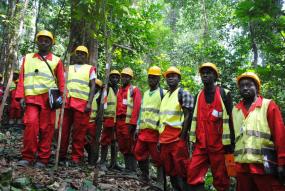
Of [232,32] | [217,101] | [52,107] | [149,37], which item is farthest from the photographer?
[232,32]

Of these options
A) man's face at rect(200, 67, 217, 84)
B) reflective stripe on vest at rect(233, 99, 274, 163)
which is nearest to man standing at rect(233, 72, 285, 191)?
reflective stripe on vest at rect(233, 99, 274, 163)

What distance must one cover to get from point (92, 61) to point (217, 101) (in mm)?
4337

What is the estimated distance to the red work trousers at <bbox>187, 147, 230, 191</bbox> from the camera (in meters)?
5.06

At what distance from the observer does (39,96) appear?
6.02 m

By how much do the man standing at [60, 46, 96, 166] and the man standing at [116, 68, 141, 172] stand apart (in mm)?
978

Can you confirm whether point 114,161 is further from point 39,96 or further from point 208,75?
point 208,75

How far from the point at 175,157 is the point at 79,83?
2.31 meters

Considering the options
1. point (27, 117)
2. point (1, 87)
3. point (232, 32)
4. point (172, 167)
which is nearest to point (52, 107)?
point (27, 117)

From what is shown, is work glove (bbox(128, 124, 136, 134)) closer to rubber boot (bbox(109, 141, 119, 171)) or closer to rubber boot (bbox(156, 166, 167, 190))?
rubber boot (bbox(109, 141, 119, 171))

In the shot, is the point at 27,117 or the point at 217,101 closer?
the point at 217,101

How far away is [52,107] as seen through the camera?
19.9ft

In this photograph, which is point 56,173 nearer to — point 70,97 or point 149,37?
point 70,97

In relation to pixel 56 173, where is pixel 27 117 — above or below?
above

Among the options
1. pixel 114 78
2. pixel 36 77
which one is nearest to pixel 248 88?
pixel 36 77
